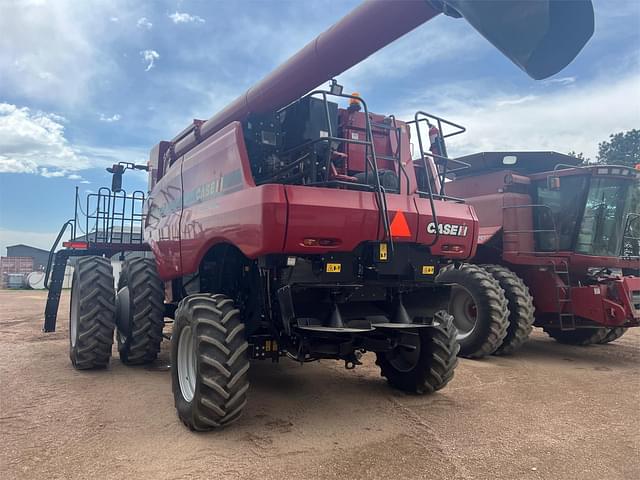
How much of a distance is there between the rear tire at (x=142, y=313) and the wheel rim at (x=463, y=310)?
453cm

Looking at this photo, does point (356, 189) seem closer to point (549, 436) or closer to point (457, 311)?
point (549, 436)

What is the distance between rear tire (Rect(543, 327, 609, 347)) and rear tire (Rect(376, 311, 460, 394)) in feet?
14.8

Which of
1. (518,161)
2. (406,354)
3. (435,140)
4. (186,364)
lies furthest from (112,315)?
(518,161)

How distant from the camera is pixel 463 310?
8.07 m

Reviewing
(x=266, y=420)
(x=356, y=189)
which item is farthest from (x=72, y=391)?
(x=356, y=189)

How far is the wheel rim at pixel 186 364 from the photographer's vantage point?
430cm

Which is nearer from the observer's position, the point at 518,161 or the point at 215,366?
the point at 215,366

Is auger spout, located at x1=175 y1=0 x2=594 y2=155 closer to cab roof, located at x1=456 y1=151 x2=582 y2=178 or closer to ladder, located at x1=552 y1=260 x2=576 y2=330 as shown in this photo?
ladder, located at x1=552 y1=260 x2=576 y2=330

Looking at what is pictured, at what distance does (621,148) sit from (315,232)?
28.1m

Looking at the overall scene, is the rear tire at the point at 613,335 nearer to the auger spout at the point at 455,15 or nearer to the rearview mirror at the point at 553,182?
the rearview mirror at the point at 553,182

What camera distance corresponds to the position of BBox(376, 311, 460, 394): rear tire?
502 centimetres

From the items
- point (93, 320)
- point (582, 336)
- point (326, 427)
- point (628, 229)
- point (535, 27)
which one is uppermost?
point (535, 27)

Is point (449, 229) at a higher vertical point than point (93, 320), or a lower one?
higher

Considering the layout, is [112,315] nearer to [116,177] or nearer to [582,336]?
[116,177]
